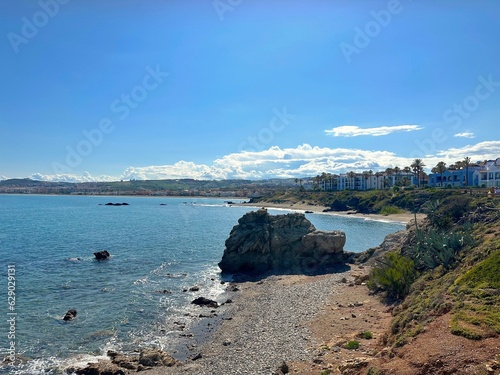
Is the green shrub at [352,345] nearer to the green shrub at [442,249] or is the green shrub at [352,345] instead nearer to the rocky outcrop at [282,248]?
the green shrub at [442,249]

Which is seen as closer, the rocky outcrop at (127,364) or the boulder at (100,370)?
the boulder at (100,370)

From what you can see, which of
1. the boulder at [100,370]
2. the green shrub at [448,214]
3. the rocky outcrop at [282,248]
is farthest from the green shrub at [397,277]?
the boulder at [100,370]

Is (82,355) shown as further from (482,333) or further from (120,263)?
(120,263)

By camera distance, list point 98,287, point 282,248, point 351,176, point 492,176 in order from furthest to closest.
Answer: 1. point 351,176
2. point 492,176
3. point 282,248
4. point 98,287

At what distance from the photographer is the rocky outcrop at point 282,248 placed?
1523 inches

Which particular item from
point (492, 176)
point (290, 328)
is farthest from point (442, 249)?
point (492, 176)

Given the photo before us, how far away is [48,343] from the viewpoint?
21.8 metres

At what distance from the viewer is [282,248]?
4031 centimetres

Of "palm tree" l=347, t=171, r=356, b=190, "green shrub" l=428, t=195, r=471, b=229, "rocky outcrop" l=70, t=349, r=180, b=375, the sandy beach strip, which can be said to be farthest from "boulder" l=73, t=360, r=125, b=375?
"palm tree" l=347, t=171, r=356, b=190

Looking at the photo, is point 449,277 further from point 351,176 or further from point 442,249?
point 351,176

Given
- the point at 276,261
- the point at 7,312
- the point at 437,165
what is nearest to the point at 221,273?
the point at 276,261

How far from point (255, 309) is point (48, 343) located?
13.1 meters

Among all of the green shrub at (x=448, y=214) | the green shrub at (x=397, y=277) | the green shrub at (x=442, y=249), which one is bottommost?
the green shrub at (x=397, y=277)

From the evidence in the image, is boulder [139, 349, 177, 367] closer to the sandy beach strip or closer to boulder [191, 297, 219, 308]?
the sandy beach strip
